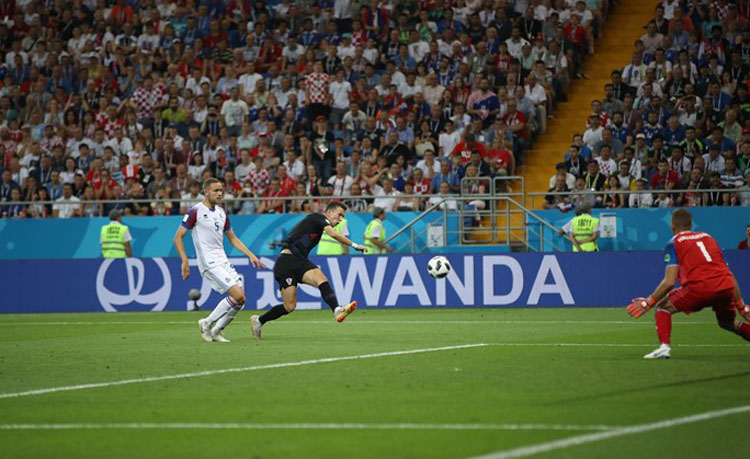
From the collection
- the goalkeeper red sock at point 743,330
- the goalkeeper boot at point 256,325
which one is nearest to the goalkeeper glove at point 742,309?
the goalkeeper red sock at point 743,330

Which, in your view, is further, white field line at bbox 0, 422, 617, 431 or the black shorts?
the black shorts

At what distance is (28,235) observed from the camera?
92.1 feet

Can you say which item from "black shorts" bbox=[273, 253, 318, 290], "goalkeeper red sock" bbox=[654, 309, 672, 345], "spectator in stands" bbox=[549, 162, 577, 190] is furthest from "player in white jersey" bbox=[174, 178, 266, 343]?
"spectator in stands" bbox=[549, 162, 577, 190]

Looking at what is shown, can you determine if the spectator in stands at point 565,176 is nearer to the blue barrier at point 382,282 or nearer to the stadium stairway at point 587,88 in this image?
the stadium stairway at point 587,88

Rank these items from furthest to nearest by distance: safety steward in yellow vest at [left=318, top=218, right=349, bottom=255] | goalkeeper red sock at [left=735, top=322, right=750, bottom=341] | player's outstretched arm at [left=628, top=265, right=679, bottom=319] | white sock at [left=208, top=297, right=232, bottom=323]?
safety steward in yellow vest at [left=318, top=218, right=349, bottom=255]
white sock at [left=208, top=297, right=232, bottom=323]
goalkeeper red sock at [left=735, top=322, right=750, bottom=341]
player's outstretched arm at [left=628, top=265, right=679, bottom=319]

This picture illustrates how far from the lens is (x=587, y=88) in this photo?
29.2 m

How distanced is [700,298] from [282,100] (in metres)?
18.8

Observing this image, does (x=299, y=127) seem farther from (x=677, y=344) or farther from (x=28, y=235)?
(x=677, y=344)

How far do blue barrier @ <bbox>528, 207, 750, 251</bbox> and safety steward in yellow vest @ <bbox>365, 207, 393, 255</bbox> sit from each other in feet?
10.4

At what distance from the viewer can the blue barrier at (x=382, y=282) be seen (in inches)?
915

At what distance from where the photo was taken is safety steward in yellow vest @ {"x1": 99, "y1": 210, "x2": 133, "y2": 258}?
26344 mm

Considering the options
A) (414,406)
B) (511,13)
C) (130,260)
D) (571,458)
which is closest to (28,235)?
(130,260)

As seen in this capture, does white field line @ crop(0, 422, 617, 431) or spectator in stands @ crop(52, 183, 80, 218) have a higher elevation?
spectator in stands @ crop(52, 183, 80, 218)

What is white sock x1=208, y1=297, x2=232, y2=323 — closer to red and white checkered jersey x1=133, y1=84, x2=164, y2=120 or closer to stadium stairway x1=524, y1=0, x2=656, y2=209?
stadium stairway x1=524, y1=0, x2=656, y2=209
